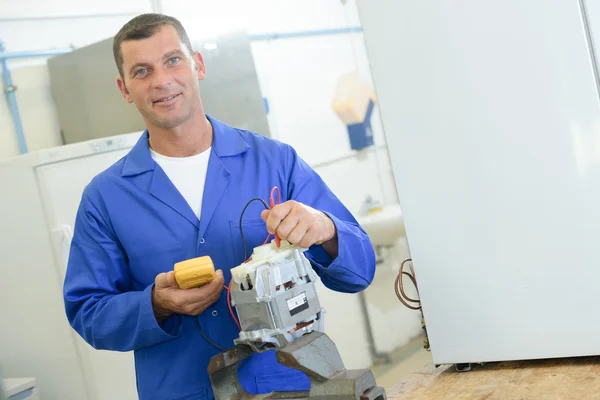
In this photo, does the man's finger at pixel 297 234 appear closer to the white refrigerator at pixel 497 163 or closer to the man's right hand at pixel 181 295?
the man's right hand at pixel 181 295

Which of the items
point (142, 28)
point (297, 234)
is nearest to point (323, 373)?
point (297, 234)

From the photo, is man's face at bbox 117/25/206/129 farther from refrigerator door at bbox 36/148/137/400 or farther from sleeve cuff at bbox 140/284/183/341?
refrigerator door at bbox 36/148/137/400

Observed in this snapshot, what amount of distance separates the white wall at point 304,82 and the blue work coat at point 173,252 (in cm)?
146

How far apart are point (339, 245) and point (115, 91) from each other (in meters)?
1.54

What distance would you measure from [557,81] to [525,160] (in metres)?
0.15

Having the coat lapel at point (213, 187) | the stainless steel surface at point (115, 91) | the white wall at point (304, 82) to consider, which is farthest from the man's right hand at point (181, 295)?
the white wall at point (304, 82)

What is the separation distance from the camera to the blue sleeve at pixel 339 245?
4.10ft

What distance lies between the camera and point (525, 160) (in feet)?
4.08

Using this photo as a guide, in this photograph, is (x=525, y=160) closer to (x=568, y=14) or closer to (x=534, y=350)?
(x=568, y=14)

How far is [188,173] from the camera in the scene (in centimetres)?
145

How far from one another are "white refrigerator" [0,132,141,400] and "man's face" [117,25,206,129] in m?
0.93

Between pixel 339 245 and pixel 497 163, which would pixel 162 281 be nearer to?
pixel 339 245

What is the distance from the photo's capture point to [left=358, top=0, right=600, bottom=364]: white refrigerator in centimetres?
120

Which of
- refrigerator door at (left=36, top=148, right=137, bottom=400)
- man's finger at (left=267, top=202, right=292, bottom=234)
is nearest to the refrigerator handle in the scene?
refrigerator door at (left=36, top=148, right=137, bottom=400)
